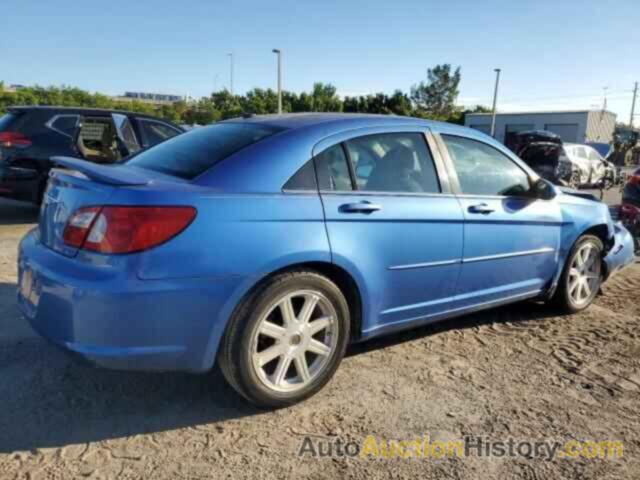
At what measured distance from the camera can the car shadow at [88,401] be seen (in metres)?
2.56

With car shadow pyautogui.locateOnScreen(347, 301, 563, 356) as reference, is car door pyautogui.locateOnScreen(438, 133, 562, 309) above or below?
above

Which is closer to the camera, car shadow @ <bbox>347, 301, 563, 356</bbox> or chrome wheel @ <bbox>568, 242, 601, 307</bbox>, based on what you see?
car shadow @ <bbox>347, 301, 563, 356</bbox>

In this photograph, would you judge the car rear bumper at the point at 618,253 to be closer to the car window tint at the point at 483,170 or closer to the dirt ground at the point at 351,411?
the dirt ground at the point at 351,411

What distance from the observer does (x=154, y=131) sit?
8.42 m

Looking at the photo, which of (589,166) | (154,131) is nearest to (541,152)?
(589,166)

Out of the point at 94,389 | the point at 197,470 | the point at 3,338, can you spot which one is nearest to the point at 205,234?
the point at 197,470

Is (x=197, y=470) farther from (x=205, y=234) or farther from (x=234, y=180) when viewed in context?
(x=234, y=180)

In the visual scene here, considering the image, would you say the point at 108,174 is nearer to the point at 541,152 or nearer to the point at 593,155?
the point at 541,152

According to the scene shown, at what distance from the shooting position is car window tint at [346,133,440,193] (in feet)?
10.3

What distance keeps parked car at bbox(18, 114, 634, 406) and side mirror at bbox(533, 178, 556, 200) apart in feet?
0.23

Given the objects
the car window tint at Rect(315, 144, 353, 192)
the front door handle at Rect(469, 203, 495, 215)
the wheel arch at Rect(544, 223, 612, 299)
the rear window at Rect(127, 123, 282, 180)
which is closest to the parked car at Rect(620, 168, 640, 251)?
the wheel arch at Rect(544, 223, 612, 299)

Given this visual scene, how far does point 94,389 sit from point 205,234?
1.25 meters

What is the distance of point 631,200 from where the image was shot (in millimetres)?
6738

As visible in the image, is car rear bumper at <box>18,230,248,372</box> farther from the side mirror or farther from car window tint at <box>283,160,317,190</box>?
the side mirror
